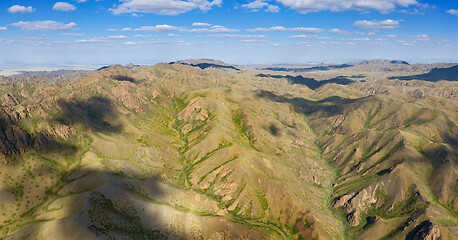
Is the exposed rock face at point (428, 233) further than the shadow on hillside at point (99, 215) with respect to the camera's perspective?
Yes

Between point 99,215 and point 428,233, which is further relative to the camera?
point 428,233

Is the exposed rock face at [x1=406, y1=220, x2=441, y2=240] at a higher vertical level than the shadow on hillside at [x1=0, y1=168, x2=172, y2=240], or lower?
lower

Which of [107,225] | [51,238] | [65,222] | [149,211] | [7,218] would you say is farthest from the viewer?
[149,211]

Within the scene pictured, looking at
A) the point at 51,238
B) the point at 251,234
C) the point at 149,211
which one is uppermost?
the point at 51,238

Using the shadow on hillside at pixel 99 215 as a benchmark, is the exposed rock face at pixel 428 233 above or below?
below

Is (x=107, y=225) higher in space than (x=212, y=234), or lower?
higher

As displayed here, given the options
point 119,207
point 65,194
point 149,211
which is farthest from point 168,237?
point 65,194

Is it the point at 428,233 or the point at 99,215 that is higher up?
the point at 99,215

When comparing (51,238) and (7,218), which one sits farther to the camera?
(7,218)

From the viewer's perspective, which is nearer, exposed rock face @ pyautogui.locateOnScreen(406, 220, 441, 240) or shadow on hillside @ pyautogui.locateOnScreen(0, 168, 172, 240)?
shadow on hillside @ pyautogui.locateOnScreen(0, 168, 172, 240)

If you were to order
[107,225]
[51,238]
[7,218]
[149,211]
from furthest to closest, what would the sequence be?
[149,211], [7,218], [107,225], [51,238]

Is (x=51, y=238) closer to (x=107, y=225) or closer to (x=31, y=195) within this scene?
(x=107, y=225)
